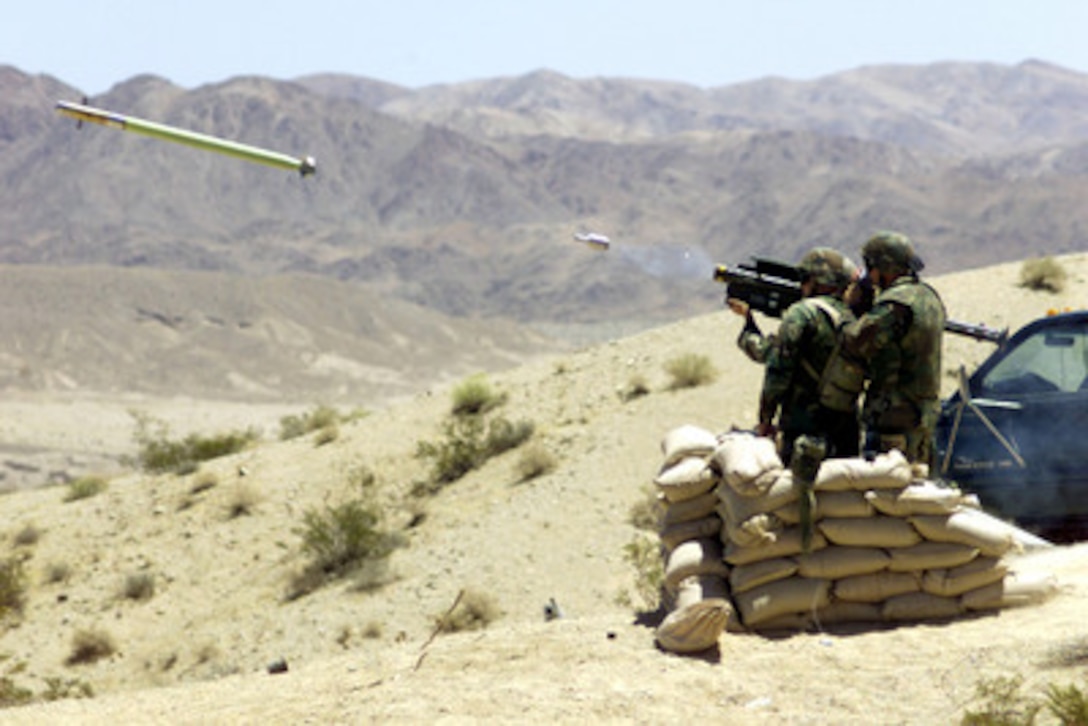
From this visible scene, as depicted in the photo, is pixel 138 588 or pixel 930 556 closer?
pixel 930 556

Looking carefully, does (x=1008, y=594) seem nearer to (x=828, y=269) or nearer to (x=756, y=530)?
(x=756, y=530)

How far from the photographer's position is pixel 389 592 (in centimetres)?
1491

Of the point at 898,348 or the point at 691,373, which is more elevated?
the point at 898,348

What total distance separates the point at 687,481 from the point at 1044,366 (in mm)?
3826

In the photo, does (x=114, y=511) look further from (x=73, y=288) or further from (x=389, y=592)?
(x=73, y=288)

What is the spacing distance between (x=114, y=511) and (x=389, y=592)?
728 cm

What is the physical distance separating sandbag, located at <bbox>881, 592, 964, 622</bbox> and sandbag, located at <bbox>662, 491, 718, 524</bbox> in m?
1.12

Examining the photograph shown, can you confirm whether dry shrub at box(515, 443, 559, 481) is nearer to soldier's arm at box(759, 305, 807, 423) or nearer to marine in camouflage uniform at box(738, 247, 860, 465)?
marine in camouflage uniform at box(738, 247, 860, 465)

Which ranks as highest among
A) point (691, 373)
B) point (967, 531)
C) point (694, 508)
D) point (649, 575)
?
point (967, 531)

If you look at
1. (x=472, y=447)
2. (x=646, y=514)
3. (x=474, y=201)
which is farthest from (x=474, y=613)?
(x=474, y=201)

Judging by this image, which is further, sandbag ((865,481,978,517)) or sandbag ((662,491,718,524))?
sandbag ((662,491,718,524))

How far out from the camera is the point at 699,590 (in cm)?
757

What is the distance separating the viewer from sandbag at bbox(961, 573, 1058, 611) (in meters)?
7.46

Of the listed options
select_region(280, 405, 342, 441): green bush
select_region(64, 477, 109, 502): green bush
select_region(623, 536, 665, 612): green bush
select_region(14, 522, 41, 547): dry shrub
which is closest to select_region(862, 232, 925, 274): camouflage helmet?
select_region(623, 536, 665, 612): green bush
